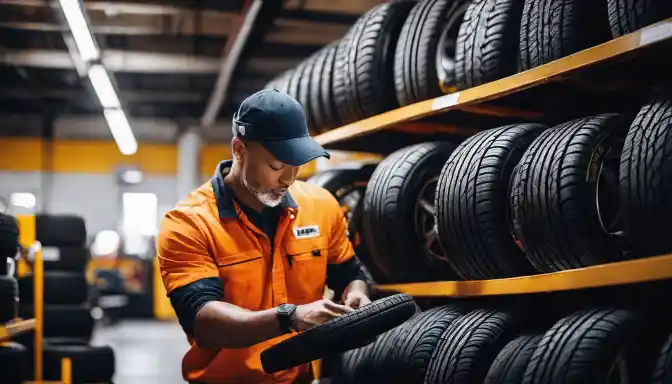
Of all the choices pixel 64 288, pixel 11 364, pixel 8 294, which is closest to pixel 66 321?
pixel 64 288

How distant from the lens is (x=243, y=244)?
9.50 ft

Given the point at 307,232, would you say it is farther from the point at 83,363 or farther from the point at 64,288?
the point at 64,288

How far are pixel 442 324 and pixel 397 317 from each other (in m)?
0.77

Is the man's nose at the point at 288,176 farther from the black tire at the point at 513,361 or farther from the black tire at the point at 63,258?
the black tire at the point at 63,258

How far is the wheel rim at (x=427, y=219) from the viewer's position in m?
3.74

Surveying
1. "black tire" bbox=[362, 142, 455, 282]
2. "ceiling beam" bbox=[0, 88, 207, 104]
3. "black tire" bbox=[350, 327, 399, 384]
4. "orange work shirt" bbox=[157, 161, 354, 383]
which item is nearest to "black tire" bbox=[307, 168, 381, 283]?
"black tire" bbox=[362, 142, 455, 282]

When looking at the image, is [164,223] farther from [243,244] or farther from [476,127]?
[476,127]

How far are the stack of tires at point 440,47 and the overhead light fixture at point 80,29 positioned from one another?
8.16 ft

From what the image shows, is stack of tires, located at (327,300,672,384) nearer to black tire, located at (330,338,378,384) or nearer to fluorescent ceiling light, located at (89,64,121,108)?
black tire, located at (330,338,378,384)

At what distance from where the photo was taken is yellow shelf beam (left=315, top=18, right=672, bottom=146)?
247cm

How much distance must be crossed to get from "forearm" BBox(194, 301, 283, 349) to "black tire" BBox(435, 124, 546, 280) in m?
0.98

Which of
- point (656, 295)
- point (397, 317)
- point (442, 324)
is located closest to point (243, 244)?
point (397, 317)

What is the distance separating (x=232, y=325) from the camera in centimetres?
260

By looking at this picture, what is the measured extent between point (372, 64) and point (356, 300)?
5.01 ft
